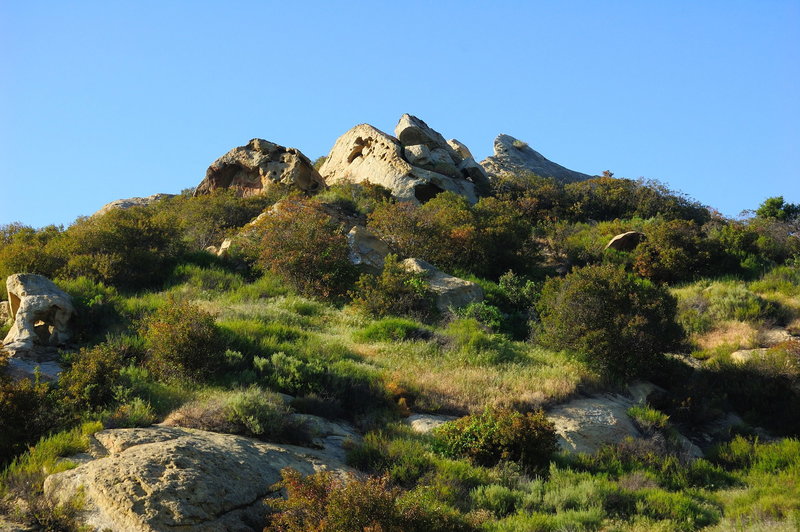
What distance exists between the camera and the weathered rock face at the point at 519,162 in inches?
1373

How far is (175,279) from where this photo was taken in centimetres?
1805

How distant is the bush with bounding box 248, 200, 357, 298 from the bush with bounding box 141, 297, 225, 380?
6213 millimetres

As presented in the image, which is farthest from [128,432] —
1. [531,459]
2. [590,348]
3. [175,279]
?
[175,279]

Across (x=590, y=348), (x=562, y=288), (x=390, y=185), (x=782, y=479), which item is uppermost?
(x=390, y=185)

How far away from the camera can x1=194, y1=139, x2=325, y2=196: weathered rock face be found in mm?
27609

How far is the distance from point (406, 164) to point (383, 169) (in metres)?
1.02

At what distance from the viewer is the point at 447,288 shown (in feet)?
56.5

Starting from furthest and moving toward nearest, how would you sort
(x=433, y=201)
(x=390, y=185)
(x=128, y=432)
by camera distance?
(x=390, y=185) → (x=433, y=201) → (x=128, y=432)

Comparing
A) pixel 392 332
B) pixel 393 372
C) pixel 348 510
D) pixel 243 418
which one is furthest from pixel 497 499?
pixel 392 332

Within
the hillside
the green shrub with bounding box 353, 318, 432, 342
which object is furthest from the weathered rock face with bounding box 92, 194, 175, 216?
the green shrub with bounding box 353, 318, 432, 342

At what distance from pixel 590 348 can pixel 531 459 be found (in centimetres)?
435

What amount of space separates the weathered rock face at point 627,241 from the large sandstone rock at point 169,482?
16327mm

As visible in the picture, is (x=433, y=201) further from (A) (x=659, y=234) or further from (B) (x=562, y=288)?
(B) (x=562, y=288)

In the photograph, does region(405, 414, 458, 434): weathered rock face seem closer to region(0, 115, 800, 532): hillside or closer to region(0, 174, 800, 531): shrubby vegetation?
region(0, 115, 800, 532): hillside
